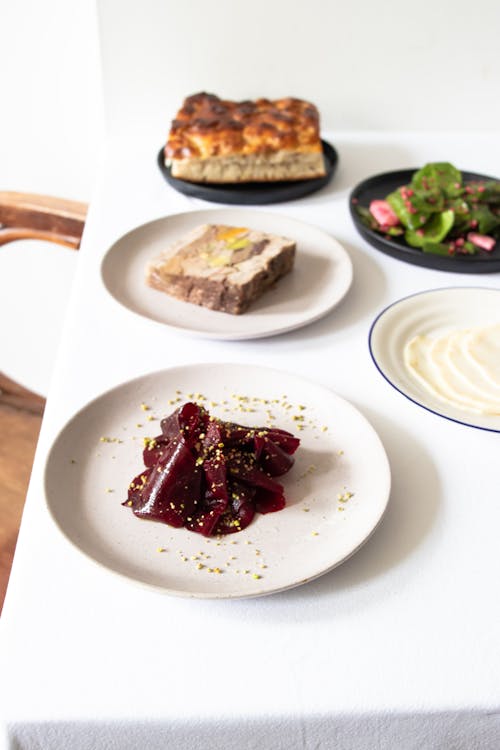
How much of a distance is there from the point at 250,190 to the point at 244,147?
9cm

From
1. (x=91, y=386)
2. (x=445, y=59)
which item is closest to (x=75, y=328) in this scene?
(x=91, y=386)

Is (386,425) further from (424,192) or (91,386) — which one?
(424,192)

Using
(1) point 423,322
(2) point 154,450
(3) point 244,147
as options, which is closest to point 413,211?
(1) point 423,322

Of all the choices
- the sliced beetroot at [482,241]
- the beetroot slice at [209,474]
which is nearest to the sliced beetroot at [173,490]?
the beetroot slice at [209,474]

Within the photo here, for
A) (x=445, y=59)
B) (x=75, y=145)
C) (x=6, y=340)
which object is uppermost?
(x=445, y=59)

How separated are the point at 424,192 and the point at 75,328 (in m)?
0.71

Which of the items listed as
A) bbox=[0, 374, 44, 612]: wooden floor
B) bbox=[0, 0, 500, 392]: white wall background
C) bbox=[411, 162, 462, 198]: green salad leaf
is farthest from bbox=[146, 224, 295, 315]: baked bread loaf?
bbox=[0, 0, 500, 392]: white wall background

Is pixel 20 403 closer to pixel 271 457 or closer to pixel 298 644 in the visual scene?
pixel 271 457

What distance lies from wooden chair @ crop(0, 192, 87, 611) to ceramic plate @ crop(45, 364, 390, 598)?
513mm

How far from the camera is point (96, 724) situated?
2.21 ft

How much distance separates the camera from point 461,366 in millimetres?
1133

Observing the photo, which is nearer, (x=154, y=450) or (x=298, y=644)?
(x=298, y=644)

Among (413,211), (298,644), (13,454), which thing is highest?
(413,211)

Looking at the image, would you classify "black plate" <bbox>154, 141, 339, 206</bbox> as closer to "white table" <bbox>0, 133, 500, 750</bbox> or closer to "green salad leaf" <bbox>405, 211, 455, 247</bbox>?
"green salad leaf" <bbox>405, 211, 455, 247</bbox>
